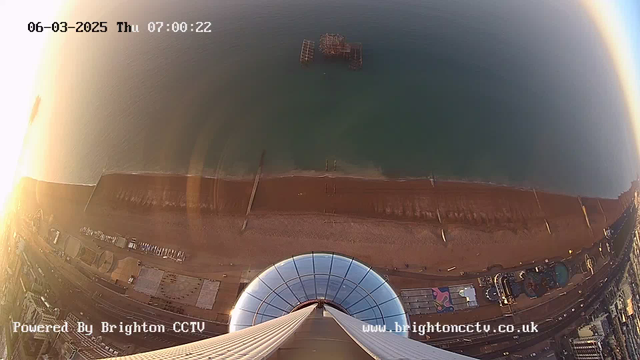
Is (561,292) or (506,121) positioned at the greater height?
(506,121)

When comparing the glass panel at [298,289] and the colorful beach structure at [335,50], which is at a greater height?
the colorful beach structure at [335,50]

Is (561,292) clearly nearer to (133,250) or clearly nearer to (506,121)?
(506,121)

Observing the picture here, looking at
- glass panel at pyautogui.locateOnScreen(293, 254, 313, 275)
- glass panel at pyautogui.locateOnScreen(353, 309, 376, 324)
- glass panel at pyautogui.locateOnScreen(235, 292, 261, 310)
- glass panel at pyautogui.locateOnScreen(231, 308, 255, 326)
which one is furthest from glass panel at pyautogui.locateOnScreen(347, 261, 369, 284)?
glass panel at pyautogui.locateOnScreen(231, 308, 255, 326)

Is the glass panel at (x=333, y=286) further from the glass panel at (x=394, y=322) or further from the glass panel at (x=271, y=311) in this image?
Result: the glass panel at (x=394, y=322)

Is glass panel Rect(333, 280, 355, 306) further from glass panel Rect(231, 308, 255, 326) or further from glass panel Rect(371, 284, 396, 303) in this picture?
glass panel Rect(231, 308, 255, 326)

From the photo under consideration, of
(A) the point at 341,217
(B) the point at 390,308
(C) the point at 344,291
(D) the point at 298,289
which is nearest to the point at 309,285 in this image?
(D) the point at 298,289

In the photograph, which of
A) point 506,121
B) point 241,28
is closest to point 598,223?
point 506,121

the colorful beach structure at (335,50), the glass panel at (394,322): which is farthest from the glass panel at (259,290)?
the colorful beach structure at (335,50)
